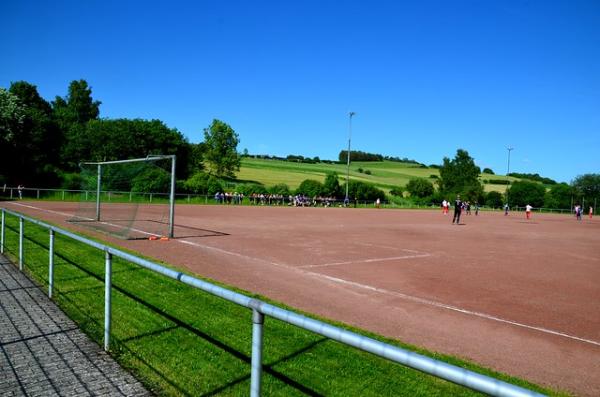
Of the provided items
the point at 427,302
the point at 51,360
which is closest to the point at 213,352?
the point at 51,360

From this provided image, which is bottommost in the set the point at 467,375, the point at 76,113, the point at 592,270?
the point at 592,270

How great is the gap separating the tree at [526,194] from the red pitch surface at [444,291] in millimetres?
90486

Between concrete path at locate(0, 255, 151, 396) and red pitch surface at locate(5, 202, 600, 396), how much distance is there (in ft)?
11.1

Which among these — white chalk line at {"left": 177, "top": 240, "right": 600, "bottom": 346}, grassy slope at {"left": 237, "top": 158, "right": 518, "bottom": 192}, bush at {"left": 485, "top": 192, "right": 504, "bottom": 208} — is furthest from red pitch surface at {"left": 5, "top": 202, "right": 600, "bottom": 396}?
bush at {"left": 485, "top": 192, "right": 504, "bottom": 208}

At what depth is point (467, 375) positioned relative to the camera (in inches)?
70.9

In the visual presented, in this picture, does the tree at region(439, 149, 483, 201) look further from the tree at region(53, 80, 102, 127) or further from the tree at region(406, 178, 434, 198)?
the tree at region(53, 80, 102, 127)

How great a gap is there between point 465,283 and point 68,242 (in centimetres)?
986

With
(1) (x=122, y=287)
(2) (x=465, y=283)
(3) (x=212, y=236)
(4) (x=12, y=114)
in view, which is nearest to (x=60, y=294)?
(1) (x=122, y=287)

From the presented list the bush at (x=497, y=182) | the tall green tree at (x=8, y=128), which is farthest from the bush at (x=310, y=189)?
the bush at (x=497, y=182)

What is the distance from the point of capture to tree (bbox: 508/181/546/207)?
10006 centimetres

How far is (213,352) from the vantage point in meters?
4.92

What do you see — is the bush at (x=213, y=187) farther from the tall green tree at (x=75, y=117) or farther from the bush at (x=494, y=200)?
the bush at (x=494, y=200)

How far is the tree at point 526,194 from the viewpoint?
3939 inches

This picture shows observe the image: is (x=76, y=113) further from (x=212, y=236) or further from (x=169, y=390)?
(x=169, y=390)
